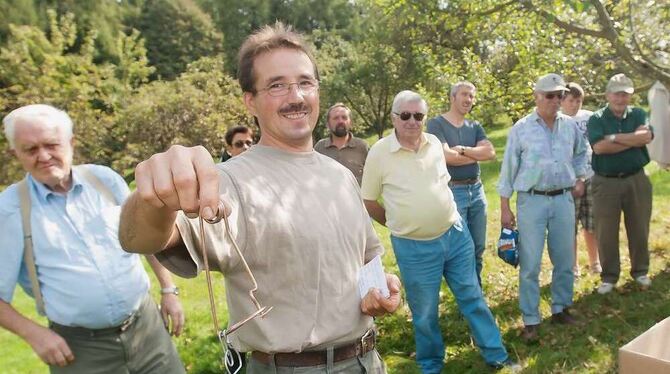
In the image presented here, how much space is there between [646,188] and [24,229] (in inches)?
191

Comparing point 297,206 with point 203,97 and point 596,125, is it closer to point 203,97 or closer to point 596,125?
point 596,125

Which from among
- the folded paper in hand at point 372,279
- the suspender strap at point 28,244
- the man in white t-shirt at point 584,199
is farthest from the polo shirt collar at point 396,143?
the man in white t-shirt at point 584,199

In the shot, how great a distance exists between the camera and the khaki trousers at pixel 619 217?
16.5 feet

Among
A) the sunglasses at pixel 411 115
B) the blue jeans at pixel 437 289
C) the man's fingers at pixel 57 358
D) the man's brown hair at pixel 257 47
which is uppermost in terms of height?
the man's brown hair at pixel 257 47

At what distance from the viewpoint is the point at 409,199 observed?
394 centimetres

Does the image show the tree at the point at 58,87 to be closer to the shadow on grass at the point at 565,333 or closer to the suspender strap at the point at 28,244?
the shadow on grass at the point at 565,333

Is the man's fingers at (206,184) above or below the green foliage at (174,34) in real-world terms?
below

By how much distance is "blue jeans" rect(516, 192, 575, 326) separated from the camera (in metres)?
4.40

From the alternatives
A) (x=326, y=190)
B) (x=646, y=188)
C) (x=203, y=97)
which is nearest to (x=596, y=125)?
(x=646, y=188)

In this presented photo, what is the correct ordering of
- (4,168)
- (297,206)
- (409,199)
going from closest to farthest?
(297,206) < (409,199) < (4,168)

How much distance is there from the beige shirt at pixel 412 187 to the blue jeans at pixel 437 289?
0.11 m

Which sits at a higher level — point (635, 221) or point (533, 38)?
point (533, 38)

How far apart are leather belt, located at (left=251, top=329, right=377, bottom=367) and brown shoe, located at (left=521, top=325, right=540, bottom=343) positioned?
283 centimetres

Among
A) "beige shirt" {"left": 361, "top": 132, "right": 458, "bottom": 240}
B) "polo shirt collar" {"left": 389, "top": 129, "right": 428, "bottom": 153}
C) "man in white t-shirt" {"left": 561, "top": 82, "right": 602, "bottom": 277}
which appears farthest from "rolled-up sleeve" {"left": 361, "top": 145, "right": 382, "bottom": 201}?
"man in white t-shirt" {"left": 561, "top": 82, "right": 602, "bottom": 277}
